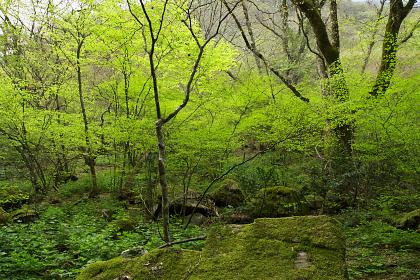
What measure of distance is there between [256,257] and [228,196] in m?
8.59

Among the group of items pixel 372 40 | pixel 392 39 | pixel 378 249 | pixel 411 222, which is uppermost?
pixel 372 40

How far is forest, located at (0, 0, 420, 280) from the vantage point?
2.93 metres

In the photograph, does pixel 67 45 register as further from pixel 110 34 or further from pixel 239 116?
pixel 239 116

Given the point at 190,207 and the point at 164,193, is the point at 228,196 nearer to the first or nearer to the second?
the point at 190,207

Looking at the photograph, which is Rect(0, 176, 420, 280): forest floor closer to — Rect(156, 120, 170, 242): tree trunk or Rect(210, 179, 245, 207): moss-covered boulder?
Rect(156, 120, 170, 242): tree trunk

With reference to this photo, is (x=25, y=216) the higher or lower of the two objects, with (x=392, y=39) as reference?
lower

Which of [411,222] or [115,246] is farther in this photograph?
[411,222]

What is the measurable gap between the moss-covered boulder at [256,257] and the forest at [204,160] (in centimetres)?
1

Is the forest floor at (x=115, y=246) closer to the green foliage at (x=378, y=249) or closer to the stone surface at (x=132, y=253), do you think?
the green foliage at (x=378, y=249)

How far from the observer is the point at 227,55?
39.5ft

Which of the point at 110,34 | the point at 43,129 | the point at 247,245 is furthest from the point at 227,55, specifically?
the point at 247,245

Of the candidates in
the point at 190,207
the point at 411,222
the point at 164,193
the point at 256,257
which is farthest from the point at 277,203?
the point at 256,257

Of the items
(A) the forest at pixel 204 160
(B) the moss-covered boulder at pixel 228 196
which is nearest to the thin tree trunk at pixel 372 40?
(A) the forest at pixel 204 160

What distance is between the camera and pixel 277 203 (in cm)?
948
